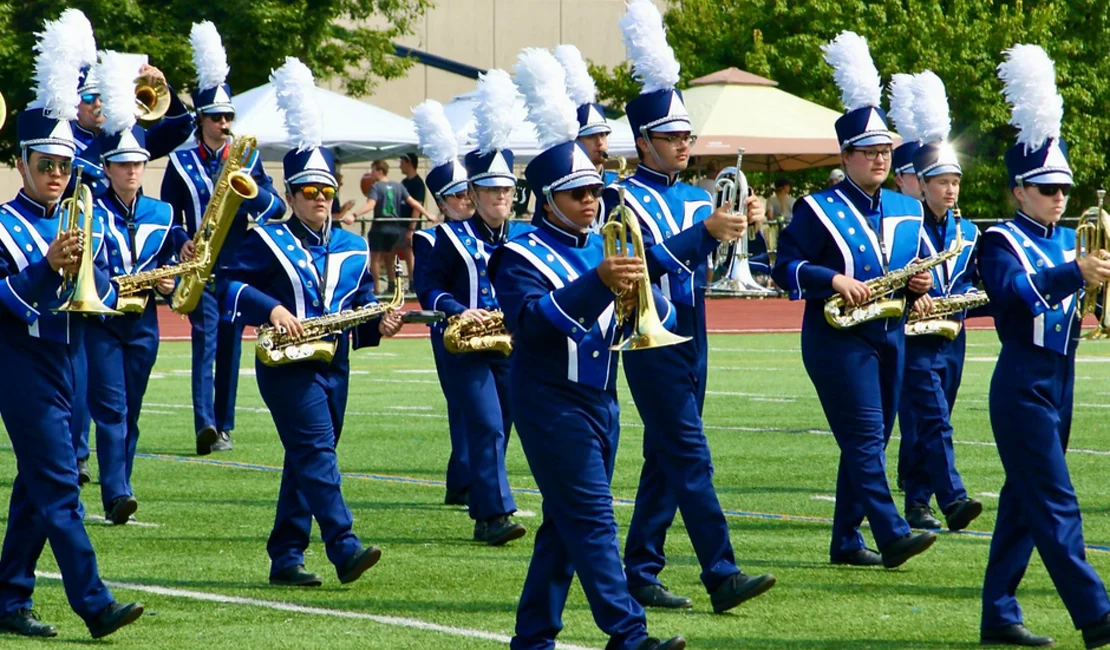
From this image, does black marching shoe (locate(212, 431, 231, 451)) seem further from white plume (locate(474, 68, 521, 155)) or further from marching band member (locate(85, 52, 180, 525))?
white plume (locate(474, 68, 521, 155))

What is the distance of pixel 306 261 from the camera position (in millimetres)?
8125

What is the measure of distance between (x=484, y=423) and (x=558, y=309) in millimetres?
3249

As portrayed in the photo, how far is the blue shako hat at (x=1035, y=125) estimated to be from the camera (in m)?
6.86

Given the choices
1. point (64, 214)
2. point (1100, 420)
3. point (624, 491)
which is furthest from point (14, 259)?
point (1100, 420)

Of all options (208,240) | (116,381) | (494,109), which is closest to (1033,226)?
(494,109)

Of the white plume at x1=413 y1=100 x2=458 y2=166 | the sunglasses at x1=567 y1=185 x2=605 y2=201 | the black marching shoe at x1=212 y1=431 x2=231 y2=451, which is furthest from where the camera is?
the black marching shoe at x1=212 y1=431 x2=231 y2=451

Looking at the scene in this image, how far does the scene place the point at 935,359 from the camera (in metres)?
9.82

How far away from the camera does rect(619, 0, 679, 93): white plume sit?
8.02 metres

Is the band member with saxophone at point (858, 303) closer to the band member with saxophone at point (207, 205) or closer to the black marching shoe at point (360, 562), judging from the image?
the black marching shoe at point (360, 562)

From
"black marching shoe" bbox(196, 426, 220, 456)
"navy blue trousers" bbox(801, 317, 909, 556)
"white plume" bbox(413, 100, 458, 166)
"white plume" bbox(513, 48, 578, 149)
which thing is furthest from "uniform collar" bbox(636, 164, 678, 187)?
"black marching shoe" bbox(196, 426, 220, 456)

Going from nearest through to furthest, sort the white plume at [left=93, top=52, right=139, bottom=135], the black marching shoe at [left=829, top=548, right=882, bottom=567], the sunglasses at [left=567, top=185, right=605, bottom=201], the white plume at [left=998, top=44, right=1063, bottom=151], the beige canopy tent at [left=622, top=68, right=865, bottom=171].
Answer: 1. the sunglasses at [left=567, top=185, right=605, bottom=201]
2. the white plume at [left=998, top=44, right=1063, bottom=151]
3. the black marching shoe at [left=829, top=548, right=882, bottom=567]
4. the white plume at [left=93, top=52, right=139, bottom=135]
5. the beige canopy tent at [left=622, top=68, right=865, bottom=171]

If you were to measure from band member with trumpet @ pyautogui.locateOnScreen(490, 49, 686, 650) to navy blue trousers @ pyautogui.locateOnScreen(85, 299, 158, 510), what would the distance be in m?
3.94

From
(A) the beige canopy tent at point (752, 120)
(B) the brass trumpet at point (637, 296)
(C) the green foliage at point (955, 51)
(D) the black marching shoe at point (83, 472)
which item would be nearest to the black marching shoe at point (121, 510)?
(D) the black marching shoe at point (83, 472)

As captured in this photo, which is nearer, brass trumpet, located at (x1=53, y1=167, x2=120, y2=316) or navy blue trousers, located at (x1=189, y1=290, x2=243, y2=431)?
brass trumpet, located at (x1=53, y1=167, x2=120, y2=316)
